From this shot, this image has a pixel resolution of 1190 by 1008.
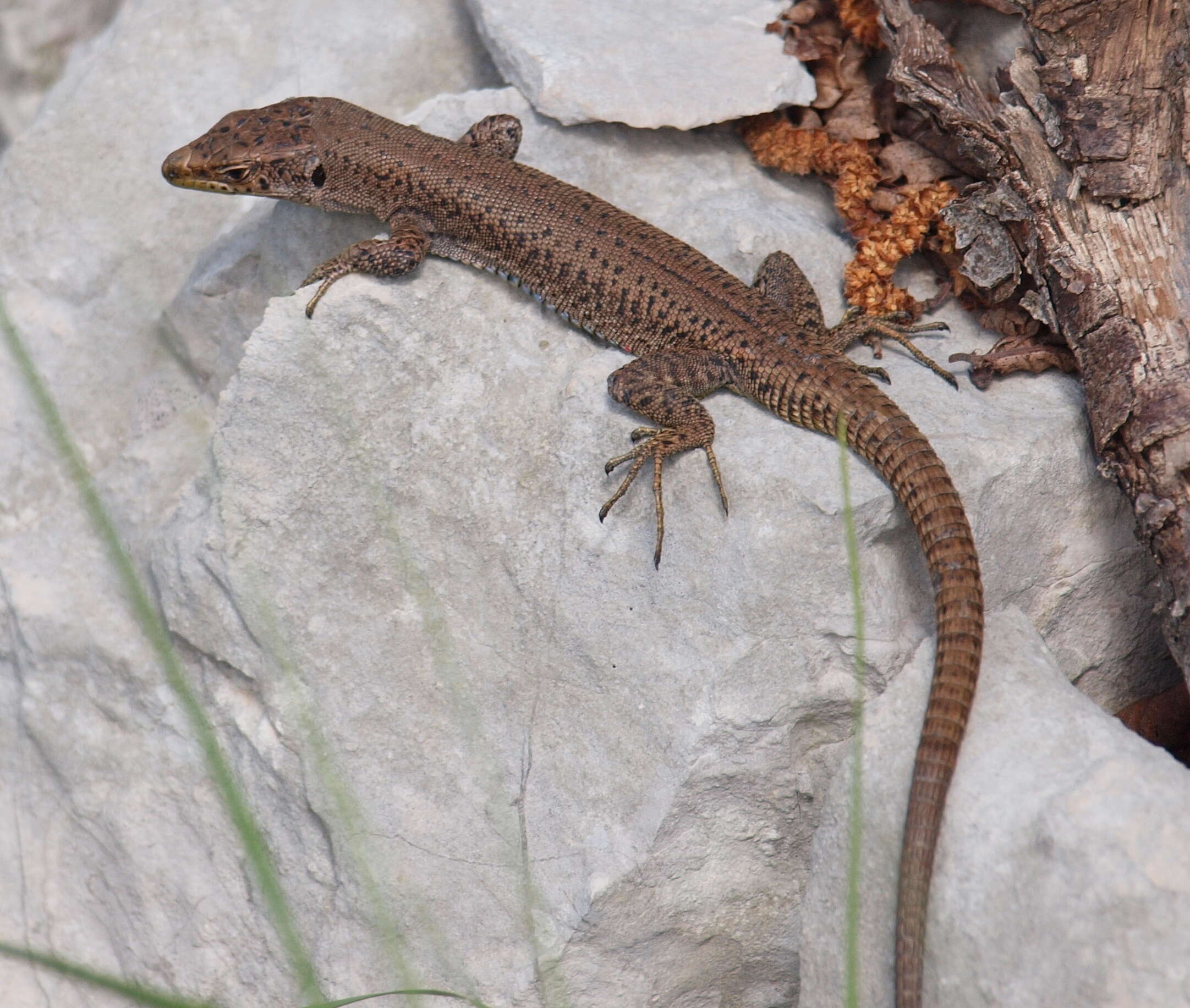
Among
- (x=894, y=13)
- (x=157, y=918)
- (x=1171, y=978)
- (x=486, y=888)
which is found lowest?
(x=157, y=918)

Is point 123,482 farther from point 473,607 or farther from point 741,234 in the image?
point 741,234

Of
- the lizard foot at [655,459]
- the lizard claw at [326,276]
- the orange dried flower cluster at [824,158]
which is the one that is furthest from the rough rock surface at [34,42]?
the lizard foot at [655,459]

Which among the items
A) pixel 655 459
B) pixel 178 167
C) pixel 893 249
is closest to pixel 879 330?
pixel 893 249

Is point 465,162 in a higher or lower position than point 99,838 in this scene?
higher

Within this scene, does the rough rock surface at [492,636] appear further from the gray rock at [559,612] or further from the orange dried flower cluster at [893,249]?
the orange dried flower cluster at [893,249]

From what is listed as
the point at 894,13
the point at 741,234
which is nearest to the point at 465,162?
the point at 741,234

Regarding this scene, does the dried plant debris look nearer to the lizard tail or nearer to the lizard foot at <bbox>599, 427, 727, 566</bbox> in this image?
the lizard tail
